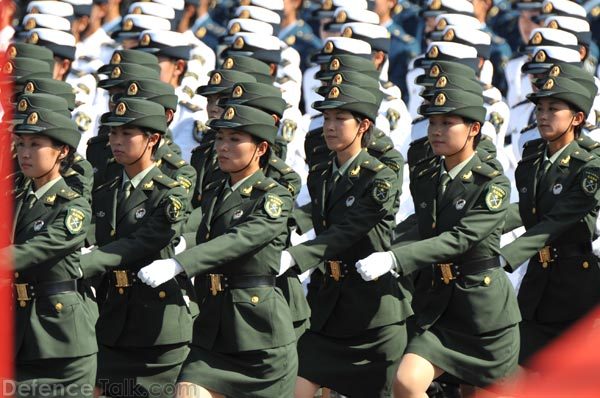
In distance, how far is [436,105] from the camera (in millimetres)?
8453

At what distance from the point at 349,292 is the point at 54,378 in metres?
1.76

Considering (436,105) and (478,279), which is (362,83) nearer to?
(436,105)

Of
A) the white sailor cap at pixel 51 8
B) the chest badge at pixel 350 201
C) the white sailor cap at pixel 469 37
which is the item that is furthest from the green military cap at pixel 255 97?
the white sailor cap at pixel 51 8

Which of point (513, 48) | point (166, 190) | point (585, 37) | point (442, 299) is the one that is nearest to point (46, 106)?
→ point (166, 190)

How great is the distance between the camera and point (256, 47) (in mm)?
12320

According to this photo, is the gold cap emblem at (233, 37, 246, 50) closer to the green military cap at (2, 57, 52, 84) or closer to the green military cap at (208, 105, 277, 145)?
the green military cap at (2, 57, 52, 84)

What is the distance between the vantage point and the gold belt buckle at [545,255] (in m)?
8.82

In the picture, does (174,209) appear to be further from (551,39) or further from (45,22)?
(45,22)

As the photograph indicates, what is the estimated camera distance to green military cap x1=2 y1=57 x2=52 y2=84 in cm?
1034

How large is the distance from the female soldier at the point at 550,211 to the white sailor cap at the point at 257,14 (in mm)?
4808

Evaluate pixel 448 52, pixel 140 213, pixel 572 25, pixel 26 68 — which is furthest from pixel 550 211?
pixel 572 25

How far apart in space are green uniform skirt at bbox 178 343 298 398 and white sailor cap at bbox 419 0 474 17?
6289 mm

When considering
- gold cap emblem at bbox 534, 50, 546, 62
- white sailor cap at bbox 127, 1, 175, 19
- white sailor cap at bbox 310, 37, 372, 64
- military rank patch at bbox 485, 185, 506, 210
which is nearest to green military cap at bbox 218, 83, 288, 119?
military rank patch at bbox 485, 185, 506, 210

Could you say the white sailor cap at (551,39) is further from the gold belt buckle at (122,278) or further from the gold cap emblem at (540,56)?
the gold belt buckle at (122,278)
